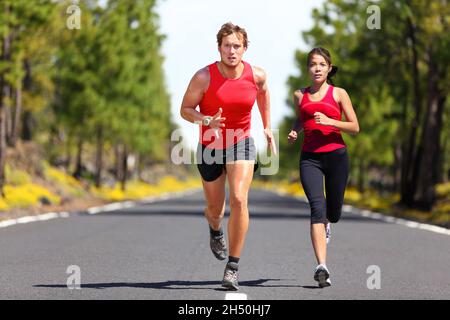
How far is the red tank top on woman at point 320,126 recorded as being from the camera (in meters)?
8.35

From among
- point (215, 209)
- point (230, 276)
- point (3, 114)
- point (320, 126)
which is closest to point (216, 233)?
point (215, 209)

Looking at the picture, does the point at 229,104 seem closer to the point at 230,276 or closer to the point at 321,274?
the point at 230,276

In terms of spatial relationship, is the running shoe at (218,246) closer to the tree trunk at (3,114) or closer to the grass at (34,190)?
the grass at (34,190)

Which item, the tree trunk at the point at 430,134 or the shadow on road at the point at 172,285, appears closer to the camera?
the shadow on road at the point at 172,285

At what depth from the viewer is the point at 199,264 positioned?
11.0 m

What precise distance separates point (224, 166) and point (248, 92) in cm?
73

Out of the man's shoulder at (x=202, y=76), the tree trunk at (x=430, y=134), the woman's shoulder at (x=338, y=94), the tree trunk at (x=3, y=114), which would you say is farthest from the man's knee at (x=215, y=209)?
the tree trunk at (x=430, y=134)

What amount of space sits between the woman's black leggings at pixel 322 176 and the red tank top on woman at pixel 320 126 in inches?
2.8

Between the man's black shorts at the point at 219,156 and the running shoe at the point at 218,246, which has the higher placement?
the man's black shorts at the point at 219,156

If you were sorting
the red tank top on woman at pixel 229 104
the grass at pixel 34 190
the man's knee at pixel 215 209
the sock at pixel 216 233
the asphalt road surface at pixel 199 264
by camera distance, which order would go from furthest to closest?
the grass at pixel 34 190
the sock at pixel 216 233
the man's knee at pixel 215 209
the asphalt road surface at pixel 199 264
the red tank top on woman at pixel 229 104

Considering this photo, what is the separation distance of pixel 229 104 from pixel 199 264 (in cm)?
368

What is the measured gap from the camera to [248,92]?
7859 mm

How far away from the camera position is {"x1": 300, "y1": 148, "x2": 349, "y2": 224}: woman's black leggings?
836 centimetres

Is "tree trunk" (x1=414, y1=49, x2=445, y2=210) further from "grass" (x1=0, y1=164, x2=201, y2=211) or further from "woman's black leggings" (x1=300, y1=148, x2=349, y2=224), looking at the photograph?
"woman's black leggings" (x1=300, y1=148, x2=349, y2=224)
